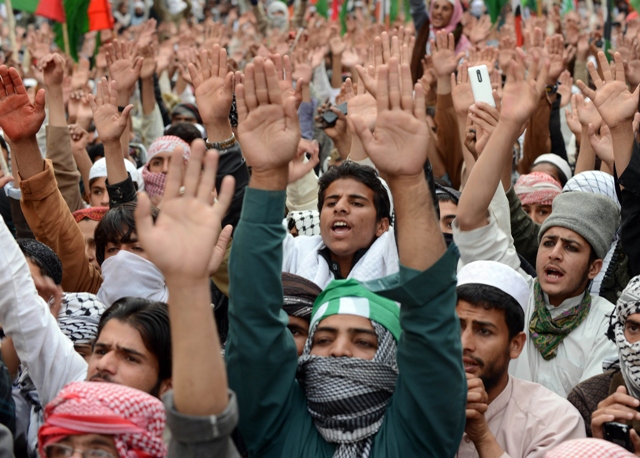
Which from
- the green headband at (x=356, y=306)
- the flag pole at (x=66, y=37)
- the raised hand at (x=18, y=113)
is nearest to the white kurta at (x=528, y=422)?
the green headband at (x=356, y=306)

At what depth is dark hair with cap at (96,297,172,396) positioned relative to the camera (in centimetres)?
265

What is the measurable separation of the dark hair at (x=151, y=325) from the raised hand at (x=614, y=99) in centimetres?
211

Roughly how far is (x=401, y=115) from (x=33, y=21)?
15.4 meters

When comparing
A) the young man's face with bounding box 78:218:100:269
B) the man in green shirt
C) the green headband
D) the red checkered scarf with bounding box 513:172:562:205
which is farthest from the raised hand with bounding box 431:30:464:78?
the man in green shirt

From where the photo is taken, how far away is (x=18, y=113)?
369 centimetres

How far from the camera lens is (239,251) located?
233 centimetres

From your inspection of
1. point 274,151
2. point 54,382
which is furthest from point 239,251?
point 54,382

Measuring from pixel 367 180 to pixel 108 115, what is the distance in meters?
1.49

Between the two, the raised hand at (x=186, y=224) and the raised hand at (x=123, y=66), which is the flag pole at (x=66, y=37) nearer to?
→ the raised hand at (x=123, y=66)

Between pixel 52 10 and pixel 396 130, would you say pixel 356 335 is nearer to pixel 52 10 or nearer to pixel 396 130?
pixel 396 130

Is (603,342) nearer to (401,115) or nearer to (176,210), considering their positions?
(401,115)

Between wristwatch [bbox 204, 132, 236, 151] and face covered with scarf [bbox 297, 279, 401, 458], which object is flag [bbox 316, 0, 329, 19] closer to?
wristwatch [bbox 204, 132, 236, 151]

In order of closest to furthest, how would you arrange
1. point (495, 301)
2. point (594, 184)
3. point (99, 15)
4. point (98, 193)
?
1. point (495, 301)
2. point (594, 184)
3. point (98, 193)
4. point (99, 15)

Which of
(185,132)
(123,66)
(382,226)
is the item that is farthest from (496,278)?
(185,132)
